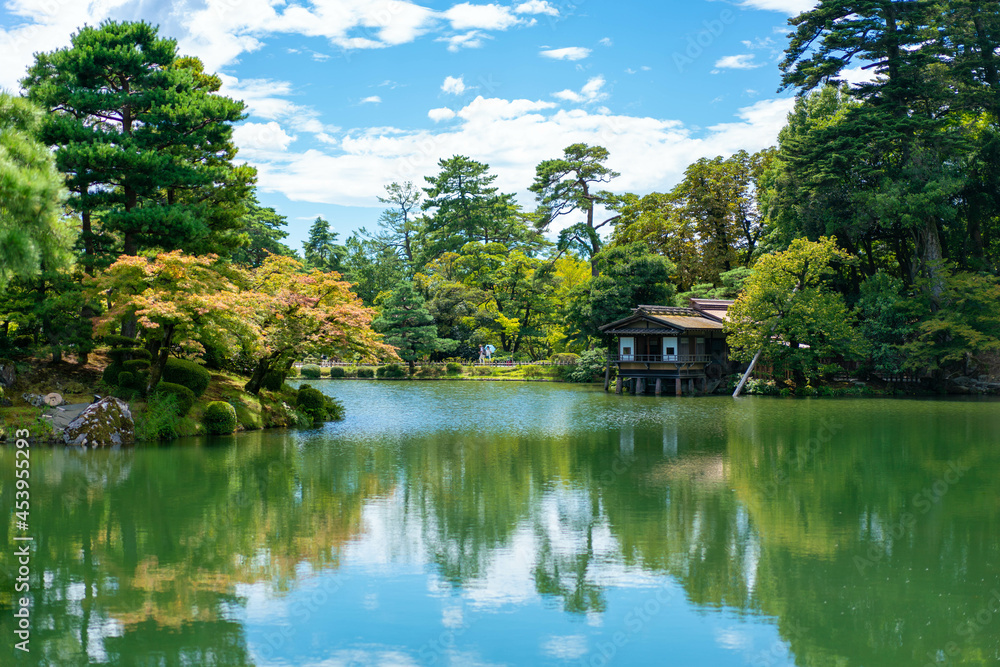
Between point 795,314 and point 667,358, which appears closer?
point 795,314

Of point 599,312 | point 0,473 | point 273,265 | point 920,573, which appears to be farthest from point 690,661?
point 599,312

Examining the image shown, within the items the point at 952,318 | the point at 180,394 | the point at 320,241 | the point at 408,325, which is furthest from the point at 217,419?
the point at 320,241

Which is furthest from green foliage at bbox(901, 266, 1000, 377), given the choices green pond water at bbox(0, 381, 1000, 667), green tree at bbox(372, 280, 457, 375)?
green tree at bbox(372, 280, 457, 375)

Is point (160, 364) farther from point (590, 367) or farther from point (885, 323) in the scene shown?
point (885, 323)

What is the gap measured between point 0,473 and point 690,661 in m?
13.2

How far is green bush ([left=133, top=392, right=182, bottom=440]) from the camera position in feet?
58.6

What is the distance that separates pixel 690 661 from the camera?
232 inches

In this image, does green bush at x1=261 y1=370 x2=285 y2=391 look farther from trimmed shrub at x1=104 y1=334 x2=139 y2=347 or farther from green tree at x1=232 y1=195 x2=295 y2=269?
green tree at x1=232 y1=195 x2=295 y2=269

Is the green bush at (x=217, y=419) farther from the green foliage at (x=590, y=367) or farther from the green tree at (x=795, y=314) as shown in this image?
the green foliage at (x=590, y=367)

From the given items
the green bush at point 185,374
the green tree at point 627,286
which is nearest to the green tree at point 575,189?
the green tree at point 627,286

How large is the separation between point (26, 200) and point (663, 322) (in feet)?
97.1

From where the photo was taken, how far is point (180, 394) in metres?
18.9

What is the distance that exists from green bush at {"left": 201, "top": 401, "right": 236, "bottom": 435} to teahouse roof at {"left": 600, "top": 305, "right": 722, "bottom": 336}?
21.4 m

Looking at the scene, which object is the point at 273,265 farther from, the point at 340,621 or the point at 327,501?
the point at 340,621
